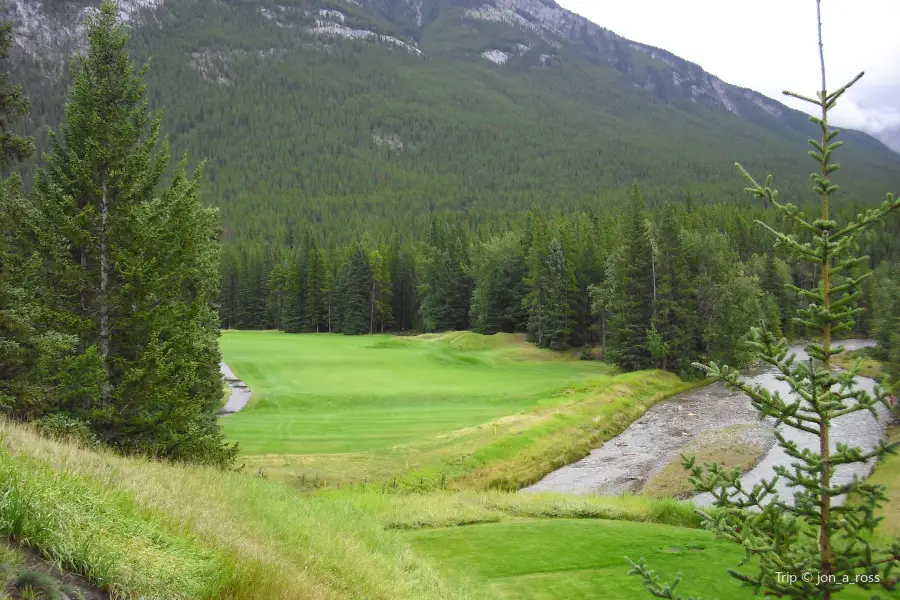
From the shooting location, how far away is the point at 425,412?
3603 cm

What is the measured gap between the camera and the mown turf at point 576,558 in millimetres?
10023

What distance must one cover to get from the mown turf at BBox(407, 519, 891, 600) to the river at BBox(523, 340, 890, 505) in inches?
312

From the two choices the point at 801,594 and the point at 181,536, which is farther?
the point at 181,536

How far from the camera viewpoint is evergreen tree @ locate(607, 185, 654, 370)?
179 ft

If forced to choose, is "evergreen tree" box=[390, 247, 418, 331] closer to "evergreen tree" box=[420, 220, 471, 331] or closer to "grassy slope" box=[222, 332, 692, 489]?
"evergreen tree" box=[420, 220, 471, 331]

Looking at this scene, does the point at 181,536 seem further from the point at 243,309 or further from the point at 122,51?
the point at 243,309

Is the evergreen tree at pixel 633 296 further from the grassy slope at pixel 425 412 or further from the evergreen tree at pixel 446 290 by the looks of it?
the evergreen tree at pixel 446 290

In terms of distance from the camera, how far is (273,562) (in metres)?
6.13

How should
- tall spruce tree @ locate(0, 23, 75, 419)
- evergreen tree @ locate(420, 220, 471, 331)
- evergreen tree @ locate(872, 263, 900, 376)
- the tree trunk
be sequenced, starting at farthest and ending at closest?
evergreen tree @ locate(420, 220, 471, 331)
evergreen tree @ locate(872, 263, 900, 376)
the tree trunk
tall spruce tree @ locate(0, 23, 75, 419)

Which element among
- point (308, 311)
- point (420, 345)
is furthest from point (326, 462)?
point (308, 311)

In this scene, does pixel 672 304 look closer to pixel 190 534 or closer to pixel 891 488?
pixel 891 488

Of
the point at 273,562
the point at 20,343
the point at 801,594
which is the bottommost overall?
the point at 273,562

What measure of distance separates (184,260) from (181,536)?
1278cm

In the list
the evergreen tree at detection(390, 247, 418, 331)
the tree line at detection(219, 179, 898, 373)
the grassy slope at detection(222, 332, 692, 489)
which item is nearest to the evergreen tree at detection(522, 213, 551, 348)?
the tree line at detection(219, 179, 898, 373)
